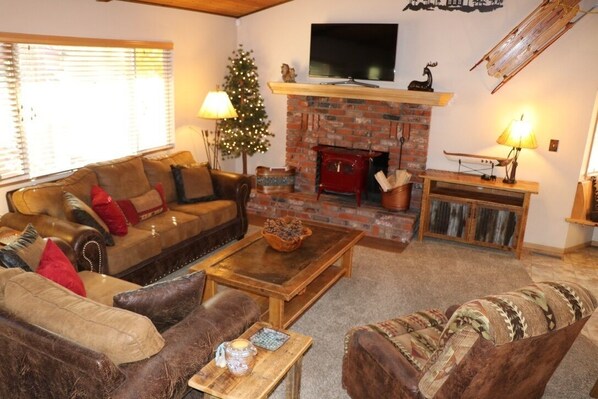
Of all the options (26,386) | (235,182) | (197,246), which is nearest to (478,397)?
(26,386)

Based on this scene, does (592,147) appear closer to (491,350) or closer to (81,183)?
(491,350)

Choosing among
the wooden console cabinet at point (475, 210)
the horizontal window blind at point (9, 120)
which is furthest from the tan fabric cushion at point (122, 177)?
the wooden console cabinet at point (475, 210)

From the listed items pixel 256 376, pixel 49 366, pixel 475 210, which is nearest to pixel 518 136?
pixel 475 210

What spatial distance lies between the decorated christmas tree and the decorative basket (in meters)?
1.80

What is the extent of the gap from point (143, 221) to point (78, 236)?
1.04 m

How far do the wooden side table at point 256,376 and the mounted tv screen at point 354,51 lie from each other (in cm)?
402

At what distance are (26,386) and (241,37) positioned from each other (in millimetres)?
5279

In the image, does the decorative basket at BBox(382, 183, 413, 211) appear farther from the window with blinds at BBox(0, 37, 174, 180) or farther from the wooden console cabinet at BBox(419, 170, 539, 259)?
the window with blinds at BBox(0, 37, 174, 180)

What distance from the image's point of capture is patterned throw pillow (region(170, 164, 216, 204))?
504 centimetres

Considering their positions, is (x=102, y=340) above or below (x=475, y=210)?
above

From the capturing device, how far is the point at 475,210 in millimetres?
5312

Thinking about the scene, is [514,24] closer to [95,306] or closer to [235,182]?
[235,182]

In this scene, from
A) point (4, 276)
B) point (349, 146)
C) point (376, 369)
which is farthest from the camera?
point (349, 146)

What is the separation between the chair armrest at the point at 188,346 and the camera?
204cm
